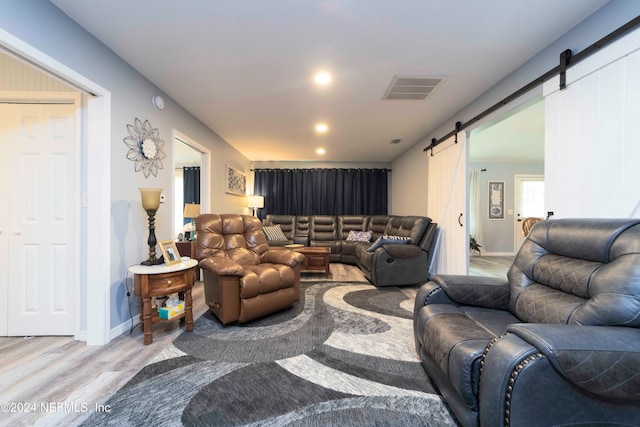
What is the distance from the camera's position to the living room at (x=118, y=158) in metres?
1.53

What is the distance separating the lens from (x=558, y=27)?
1.78 m

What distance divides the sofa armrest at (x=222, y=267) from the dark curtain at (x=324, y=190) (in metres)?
4.05

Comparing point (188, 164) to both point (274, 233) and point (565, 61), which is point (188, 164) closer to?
point (274, 233)

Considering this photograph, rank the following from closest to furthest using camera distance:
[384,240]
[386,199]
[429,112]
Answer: [429,112] → [384,240] → [386,199]

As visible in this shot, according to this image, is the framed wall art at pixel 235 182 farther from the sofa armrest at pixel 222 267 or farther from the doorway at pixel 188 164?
the sofa armrest at pixel 222 267

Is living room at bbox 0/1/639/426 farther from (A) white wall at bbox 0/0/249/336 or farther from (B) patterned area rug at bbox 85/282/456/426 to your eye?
(B) patterned area rug at bbox 85/282/456/426

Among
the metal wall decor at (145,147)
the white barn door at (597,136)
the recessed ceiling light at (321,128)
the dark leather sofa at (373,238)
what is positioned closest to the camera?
the white barn door at (597,136)

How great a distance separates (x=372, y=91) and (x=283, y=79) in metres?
0.96

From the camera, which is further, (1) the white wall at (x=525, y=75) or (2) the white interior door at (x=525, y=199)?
(2) the white interior door at (x=525, y=199)

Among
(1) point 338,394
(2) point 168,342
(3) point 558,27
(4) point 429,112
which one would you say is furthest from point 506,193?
(2) point 168,342

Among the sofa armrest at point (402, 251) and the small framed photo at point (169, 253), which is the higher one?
the small framed photo at point (169, 253)

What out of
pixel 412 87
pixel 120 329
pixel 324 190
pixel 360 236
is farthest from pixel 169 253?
pixel 324 190

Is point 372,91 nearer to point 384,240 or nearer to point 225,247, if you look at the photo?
point 384,240

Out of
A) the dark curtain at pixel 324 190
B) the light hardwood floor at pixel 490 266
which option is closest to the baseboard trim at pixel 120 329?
the dark curtain at pixel 324 190
